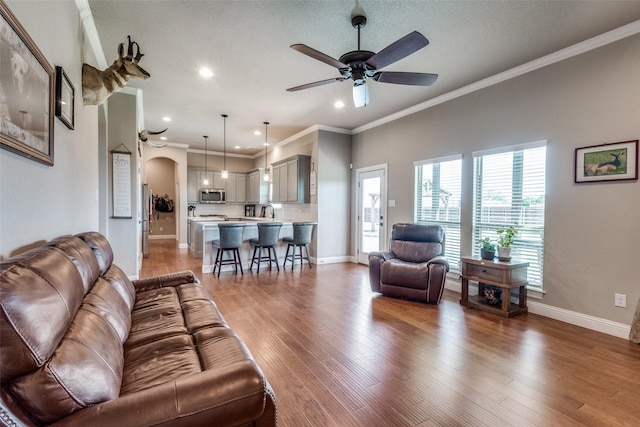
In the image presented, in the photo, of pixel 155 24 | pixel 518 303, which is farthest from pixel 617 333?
pixel 155 24

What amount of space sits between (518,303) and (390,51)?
3.25 m

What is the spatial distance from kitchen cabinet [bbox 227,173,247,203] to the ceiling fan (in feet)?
Answer: 24.6

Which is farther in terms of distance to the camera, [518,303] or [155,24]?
[518,303]

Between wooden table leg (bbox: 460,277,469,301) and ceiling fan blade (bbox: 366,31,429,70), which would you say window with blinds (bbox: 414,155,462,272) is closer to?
wooden table leg (bbox: 460,277,469,301)

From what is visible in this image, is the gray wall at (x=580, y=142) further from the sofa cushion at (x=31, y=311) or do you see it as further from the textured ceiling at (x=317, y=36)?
the sofa cushion at (x=31, y=311)

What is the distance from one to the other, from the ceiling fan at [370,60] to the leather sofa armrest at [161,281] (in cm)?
223

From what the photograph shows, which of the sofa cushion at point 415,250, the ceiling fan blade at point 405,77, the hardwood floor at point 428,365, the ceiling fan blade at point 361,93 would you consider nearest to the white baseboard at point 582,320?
the hardwood floor at point 428,365

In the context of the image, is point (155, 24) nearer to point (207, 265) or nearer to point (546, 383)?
point (207, 265)

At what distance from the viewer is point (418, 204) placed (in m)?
5.11

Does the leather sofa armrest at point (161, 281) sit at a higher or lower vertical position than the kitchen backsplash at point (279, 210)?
lower

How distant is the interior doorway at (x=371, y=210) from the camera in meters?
5.81

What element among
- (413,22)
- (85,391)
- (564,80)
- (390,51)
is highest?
(413,22)

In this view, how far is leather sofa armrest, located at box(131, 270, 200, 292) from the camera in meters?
2.63

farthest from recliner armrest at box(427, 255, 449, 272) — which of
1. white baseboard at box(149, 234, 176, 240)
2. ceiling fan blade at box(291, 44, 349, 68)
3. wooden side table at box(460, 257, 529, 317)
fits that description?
white baseboard at box(149, 234, 176, 240)
